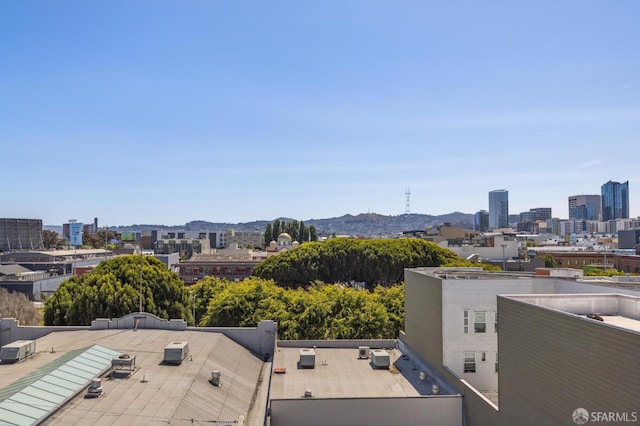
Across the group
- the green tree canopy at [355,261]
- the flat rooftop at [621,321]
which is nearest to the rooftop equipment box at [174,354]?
the flat rooftop at [621,321]

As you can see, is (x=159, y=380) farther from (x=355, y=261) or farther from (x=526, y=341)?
(x=355, y=261)

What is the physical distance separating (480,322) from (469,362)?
224cm

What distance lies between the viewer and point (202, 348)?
29266 millimetres

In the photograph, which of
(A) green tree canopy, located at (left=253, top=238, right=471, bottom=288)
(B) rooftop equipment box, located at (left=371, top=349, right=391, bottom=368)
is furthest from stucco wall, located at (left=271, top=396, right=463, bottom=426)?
(A) green tree canopy, located at (left=253, top=238, right=471, bottom=288)

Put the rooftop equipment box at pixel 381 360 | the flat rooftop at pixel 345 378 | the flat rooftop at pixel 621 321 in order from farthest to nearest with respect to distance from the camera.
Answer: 1. the rooftop equipment box at pixel 381 360
2. the flat rooftop at pixel 345 378
3. the flat rooftop at pixel 621 321

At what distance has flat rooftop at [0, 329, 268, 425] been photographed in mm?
19094

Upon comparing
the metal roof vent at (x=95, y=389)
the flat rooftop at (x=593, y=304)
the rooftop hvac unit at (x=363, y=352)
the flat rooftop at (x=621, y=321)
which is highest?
the flat rooftop at (x=593, y=304)

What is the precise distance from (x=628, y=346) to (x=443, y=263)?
194ft

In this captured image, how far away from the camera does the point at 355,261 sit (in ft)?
246

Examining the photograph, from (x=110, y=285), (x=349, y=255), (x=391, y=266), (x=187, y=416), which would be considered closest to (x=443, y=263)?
(x=391, y=266)

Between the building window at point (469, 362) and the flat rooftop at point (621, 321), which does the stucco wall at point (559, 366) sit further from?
the building window at point (469, 362)

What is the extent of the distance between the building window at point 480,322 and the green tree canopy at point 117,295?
88.9 feet

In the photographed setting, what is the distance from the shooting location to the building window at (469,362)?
27.2 m

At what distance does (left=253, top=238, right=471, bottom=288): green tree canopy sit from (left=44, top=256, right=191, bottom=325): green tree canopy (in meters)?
25.9
